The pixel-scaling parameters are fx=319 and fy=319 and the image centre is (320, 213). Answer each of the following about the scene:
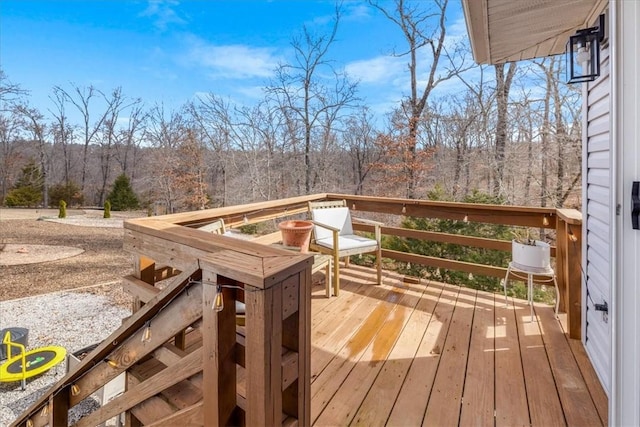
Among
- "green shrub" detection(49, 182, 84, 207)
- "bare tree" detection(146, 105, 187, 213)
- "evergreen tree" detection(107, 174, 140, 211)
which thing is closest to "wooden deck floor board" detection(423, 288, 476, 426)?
"bare tree" detection(146, 105, 187, 213)

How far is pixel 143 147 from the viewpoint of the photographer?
1480 cm

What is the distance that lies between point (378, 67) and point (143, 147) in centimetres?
1140

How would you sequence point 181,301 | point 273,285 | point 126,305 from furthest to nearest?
point 126,305 < point 181,301 < point 273,285

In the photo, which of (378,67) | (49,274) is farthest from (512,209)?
(378,67)

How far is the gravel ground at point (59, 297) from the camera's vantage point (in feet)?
10.1

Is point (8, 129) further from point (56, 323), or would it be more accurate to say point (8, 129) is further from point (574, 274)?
point (574, 274)

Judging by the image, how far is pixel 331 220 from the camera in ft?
11.1

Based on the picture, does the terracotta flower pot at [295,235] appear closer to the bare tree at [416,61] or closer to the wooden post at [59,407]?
the wooden post at [59,407]

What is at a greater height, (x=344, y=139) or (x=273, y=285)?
(x=344, y=139)

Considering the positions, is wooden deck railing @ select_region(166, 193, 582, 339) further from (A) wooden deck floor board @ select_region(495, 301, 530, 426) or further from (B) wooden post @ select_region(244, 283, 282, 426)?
(B) wooden post @ select_region(244, 283, 282, 426)

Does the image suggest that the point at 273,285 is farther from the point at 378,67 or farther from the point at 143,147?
the point at 143,147

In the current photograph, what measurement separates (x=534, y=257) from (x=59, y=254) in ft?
27.5

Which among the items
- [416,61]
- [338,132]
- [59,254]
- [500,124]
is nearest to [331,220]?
[500,124]

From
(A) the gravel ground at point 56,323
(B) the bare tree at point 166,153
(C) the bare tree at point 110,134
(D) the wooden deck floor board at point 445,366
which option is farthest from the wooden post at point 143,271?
(C) the bare tree at point 110,134
